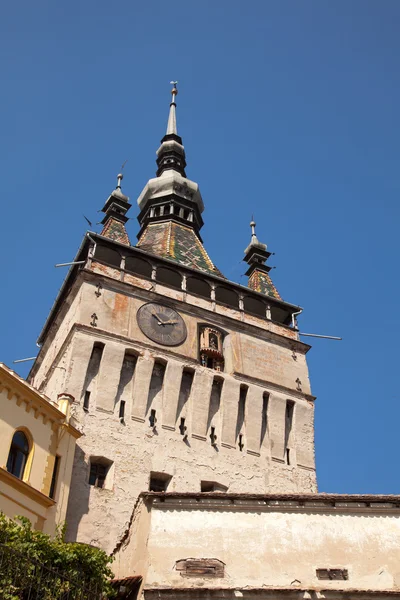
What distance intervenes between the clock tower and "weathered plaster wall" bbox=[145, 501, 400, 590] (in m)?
5.59

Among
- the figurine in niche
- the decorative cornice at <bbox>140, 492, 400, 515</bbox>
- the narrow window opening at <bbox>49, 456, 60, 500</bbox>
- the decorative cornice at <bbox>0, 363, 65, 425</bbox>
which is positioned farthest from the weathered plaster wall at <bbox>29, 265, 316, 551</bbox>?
the decorative cornice at <bbox>140, 492, 400, 515</bbox>

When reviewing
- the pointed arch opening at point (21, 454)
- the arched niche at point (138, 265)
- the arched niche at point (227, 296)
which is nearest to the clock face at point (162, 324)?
the arched niche at point (138, 265)

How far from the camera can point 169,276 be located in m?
28.5

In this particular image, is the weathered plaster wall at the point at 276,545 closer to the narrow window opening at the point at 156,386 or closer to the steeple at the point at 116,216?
the narrow window opening at the point at 156,386

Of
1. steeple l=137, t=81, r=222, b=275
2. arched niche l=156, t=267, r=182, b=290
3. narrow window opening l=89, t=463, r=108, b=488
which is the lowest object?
narrow window opening l=89, t=463, r=108, b=488

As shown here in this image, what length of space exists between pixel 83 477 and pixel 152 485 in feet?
7.66

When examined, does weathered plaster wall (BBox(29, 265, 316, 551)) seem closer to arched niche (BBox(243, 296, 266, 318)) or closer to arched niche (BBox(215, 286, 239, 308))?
arched niche (BBox(215, 286, 239, 308))

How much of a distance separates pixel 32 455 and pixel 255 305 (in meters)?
13.9

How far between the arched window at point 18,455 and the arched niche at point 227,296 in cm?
1258

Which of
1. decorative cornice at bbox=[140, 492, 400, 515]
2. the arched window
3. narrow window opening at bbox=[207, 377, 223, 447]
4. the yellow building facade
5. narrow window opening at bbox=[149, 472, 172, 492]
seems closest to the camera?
decorative cornice at bbox=[140, 492, 400, 515]

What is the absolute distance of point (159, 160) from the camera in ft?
147

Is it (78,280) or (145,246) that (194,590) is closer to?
(78,280)

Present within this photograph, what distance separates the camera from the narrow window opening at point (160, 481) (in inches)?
885

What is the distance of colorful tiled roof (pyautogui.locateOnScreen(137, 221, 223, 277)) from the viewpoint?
3164 cm
